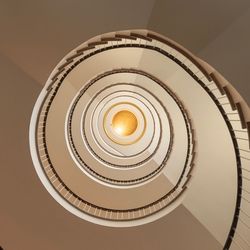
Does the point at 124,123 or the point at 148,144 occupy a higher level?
the point at 124,123

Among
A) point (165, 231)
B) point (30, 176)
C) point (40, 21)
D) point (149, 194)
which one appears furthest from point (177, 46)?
point (149, 194)

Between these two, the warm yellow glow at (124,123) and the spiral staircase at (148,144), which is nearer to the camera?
the spiral staircase at (148,144)

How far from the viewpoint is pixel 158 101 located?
880cm

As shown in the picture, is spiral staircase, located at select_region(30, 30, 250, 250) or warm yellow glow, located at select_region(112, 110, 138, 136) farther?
warm yellow glow, located at select_region(112, 110, 138, 136)

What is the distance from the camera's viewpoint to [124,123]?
502 inches

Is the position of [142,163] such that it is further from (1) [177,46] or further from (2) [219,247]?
(1) [177,46]

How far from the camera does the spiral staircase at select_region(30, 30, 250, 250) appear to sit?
16.9 feet

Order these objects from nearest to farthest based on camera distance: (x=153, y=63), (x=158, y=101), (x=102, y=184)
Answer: (x=153, y=63) → (x=102, y=184) → (x=158, y=101)

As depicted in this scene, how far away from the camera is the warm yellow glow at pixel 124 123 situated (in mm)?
12173

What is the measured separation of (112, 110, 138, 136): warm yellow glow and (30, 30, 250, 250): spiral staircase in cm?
185

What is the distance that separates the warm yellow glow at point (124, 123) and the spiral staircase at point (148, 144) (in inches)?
73.0

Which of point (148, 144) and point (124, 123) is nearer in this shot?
point (148, 144)

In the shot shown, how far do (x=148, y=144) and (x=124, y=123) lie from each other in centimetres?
285

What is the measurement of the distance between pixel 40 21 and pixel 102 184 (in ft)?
16.4
